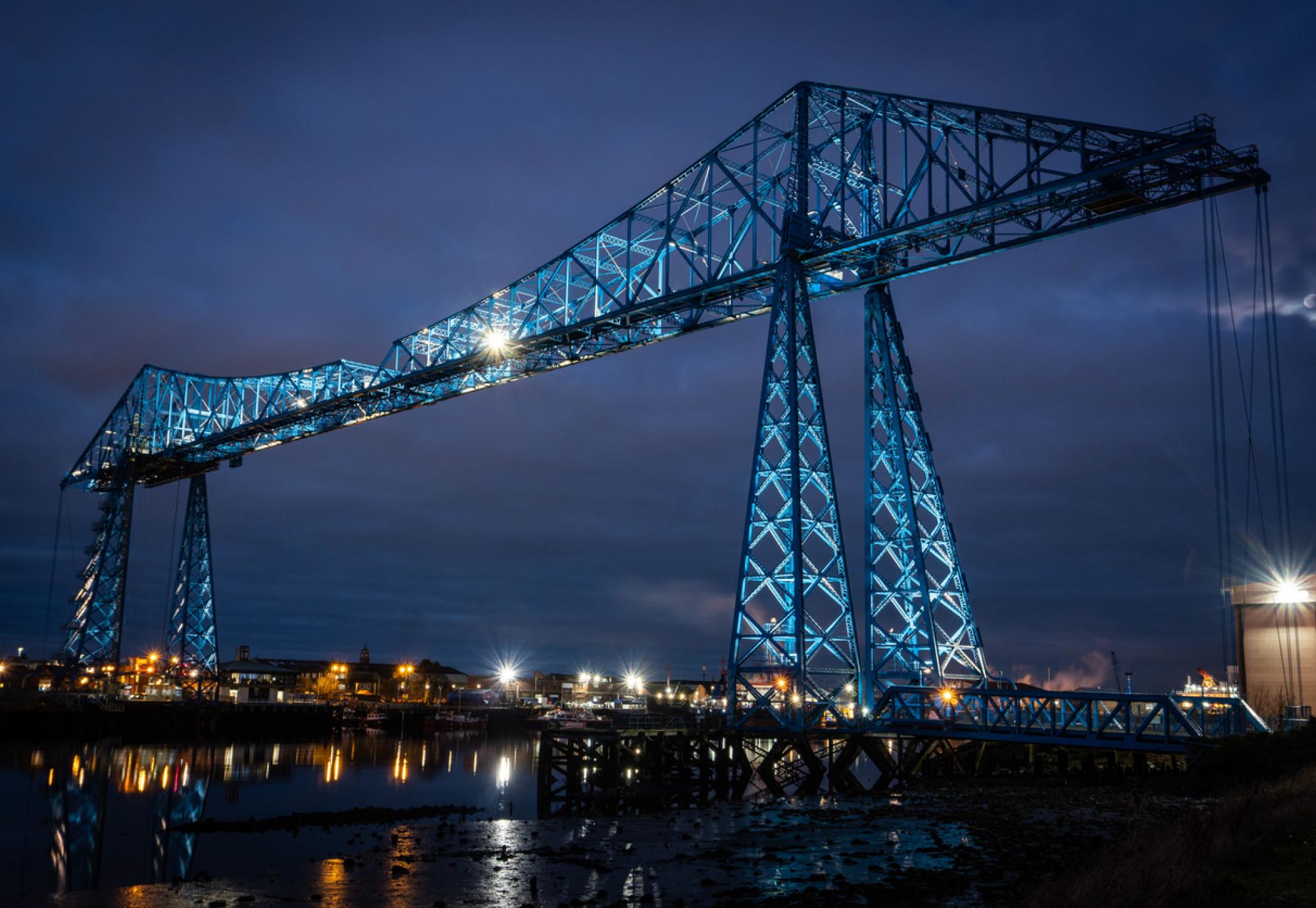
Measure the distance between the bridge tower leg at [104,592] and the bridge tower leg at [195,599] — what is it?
3345 millimetres

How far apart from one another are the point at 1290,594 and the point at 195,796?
1552 inches

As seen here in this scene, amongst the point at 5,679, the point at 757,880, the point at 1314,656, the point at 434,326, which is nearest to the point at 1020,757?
the point at 1314,656

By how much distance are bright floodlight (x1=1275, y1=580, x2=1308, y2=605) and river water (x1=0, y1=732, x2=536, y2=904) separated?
26.4 meters

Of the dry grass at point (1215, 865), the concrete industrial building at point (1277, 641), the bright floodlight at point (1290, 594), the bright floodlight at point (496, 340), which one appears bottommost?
the dry grass at point (1215, 865)

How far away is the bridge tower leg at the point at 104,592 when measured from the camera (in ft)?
212

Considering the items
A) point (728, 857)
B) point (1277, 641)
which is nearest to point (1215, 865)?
point (728, 857)

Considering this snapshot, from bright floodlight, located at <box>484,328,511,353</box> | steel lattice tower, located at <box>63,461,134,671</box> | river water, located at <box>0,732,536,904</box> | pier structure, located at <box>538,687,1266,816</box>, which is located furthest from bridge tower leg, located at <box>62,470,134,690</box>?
pier structure, located at <box>538,687,1266,816</box>

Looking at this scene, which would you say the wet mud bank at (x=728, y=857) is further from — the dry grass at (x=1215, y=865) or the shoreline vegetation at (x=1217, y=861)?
the dry grass at (x=1215, y=865)

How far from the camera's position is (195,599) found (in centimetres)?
6675

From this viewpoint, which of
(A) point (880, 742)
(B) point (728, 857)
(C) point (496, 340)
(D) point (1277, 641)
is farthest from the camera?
(C) point (496, 340)

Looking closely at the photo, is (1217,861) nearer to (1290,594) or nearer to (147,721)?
(1290,594)

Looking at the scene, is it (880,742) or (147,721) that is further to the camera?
(147,721)

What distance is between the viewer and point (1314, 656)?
33250 millimetres

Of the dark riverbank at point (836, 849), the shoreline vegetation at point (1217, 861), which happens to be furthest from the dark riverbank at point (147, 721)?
the shoreline vegetation at point (1217, 861)
